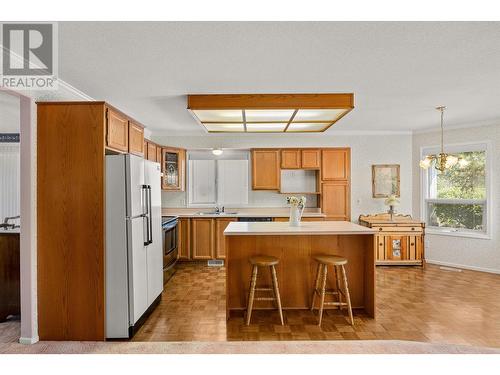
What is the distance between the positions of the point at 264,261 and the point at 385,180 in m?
3.99

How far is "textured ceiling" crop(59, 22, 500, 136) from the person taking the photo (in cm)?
216

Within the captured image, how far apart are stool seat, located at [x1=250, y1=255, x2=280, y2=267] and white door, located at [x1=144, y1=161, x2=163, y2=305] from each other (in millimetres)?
1141

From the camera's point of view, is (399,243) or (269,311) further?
(399,243)

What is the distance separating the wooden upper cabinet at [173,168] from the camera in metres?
5.58

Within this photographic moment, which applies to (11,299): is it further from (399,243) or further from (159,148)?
(399,243)

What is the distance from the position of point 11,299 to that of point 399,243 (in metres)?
5.61

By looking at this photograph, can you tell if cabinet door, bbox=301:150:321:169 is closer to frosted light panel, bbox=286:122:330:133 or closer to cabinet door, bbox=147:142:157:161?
frosted light panel, bbox=286:122:330:133

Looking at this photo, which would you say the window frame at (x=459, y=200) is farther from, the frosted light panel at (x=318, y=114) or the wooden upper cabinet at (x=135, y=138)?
the wooden upper cabinet at (x=135, y=138)

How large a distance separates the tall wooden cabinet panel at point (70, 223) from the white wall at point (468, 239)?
5.62 metres

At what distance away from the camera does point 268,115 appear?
3887 mm

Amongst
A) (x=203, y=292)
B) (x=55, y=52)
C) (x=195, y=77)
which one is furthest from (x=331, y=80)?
(x=203, y=292)

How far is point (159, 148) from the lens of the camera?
5461 mm

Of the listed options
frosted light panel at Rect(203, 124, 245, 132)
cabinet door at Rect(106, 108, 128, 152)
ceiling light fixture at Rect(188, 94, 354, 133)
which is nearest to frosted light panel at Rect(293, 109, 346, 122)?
ceiling light fixture at Rect(188, 94, 354, 133)

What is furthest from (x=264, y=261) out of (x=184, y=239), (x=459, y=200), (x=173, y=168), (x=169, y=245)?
(x=459, y=200)
